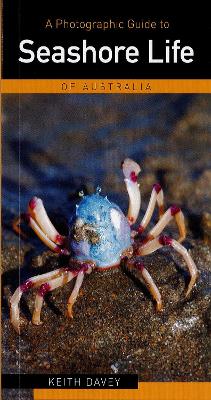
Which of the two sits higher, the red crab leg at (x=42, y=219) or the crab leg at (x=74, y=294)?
the red crab leg at (x=42, y=219)

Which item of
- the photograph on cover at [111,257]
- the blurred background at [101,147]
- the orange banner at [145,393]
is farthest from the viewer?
the blurred background at [101,147]

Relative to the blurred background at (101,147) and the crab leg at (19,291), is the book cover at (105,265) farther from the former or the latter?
the blurred background at (101,147)

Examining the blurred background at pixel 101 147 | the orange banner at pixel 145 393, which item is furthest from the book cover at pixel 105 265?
the blurred background at pixel 101 147

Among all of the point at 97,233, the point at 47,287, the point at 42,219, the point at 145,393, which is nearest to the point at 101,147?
the point at 42,219

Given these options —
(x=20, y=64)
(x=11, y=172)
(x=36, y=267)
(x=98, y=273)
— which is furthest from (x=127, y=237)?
(x=11, y=172)

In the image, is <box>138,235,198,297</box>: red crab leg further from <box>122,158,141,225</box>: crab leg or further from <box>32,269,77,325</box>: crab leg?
<box>32,269,77,325</box>: crab leg

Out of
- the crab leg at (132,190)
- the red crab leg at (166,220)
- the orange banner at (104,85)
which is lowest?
the red crab leg at (166,220)

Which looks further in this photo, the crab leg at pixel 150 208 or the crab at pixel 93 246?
the crab leg at pixel 150 208

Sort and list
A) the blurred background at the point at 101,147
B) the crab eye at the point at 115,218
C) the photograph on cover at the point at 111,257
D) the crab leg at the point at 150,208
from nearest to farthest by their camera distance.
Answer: the photograph on cover at the point at 111,257
the crab eye at the point at 115,218
the crab leg at the point at 150,208
the blurred background at the point at 101,147
